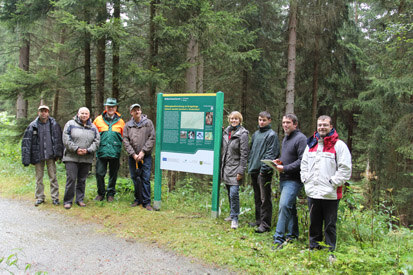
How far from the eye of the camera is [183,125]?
5.85 metres

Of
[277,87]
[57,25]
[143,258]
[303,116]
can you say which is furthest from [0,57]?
[143,258]

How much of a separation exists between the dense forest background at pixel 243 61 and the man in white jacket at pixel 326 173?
1.72 meters

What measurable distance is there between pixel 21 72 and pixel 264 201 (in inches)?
302

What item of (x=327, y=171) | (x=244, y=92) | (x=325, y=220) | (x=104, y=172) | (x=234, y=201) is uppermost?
(x=244, y=92)

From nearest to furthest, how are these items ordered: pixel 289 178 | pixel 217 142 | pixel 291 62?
1. pixel 289 178
2. pixel 217 142
3. pixel 291 62

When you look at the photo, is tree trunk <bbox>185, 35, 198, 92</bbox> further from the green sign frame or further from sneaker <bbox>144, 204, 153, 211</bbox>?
sneaker <bbox>144, 204, 153, 211</bbox>

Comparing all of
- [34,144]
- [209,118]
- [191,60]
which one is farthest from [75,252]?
[191,60]

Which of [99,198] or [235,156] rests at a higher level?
[235,156]

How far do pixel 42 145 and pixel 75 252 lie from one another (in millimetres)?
2823

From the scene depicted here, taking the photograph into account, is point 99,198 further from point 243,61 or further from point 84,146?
point 243,61

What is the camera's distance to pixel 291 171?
4297 mm

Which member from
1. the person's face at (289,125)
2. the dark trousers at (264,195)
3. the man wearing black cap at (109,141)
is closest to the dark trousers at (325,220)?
the dark trousers at (264,195)

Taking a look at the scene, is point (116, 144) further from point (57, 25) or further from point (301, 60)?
point (301, 60)

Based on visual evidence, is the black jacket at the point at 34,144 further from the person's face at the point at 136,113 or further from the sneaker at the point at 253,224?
the sneaker at the point at 253,224
